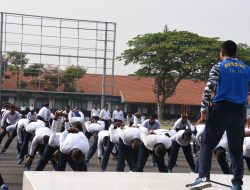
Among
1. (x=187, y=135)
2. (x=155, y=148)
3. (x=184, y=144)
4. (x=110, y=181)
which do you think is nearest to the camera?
(x=110, y=181)

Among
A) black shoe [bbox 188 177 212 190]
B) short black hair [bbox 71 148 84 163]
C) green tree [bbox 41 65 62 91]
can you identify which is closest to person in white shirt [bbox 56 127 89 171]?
short black hair [bbox 71 148 84 163]

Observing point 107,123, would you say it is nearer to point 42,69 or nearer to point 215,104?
point 42,69

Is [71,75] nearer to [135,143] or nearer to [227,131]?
[135,143]

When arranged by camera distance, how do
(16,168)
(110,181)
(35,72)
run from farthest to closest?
(35,72) → (16,168) → (110,181)

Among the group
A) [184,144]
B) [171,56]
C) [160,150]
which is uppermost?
[171,56]

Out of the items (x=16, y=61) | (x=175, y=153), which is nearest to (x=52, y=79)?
(x=16, y=61)

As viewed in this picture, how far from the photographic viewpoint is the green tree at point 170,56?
54406mm

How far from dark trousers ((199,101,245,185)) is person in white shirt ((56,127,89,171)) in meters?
3.48

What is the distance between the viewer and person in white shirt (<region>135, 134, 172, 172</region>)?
11438 millimetres

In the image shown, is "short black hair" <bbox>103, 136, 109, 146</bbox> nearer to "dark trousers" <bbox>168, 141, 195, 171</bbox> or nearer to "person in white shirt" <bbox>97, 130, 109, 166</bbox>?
"person in white shirt" <bbox>97, 130, 109, 166</bbox>

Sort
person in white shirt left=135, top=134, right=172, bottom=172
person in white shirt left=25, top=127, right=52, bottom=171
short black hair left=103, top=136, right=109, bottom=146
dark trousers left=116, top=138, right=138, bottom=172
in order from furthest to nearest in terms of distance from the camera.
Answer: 1. short black hair left=103, top=136, right=109, bottom=146
2. dark trousers left=116, top=138, right=138, bottom=172
3. person in white shirt left=25, top=127, right=52, bottom=171
4. person in white shirt left=135, top=134, right=172, bottom=172

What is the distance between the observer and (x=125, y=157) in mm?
12891

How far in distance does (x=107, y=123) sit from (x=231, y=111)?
21.8m

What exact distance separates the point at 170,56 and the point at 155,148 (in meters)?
43.4
